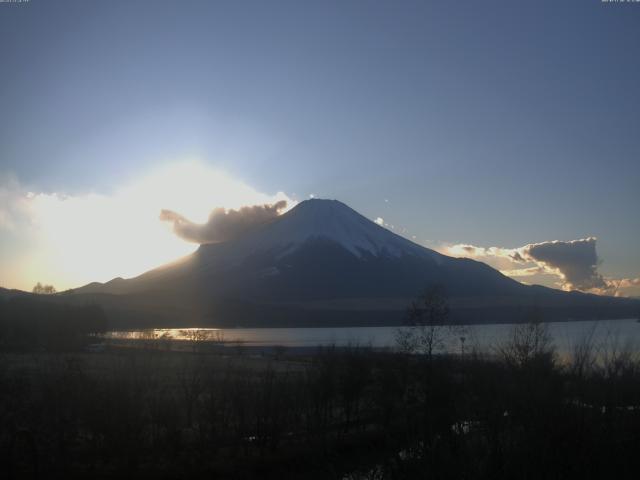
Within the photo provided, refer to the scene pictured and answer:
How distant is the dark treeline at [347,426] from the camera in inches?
318

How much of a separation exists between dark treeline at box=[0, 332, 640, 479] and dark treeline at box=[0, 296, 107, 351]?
32.6 meters

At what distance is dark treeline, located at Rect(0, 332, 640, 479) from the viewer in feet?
26.5

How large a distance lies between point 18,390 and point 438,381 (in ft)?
36.7

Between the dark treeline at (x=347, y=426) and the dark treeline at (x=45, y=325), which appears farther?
the dark treeline at (x=45, y=325)

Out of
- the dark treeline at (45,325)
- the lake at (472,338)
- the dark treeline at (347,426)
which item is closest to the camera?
the dark treeline at (347,426)

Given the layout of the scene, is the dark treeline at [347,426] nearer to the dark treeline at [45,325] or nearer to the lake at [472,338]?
the lake at [472,338]

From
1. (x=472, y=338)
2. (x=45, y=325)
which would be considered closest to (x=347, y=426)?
(x=472, y=338)

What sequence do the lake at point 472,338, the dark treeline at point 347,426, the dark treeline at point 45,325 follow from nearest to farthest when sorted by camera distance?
the dark treeline at point 347,426
the lake at point 472,338
the dark treeline at point 45,325

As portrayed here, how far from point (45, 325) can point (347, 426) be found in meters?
48.4

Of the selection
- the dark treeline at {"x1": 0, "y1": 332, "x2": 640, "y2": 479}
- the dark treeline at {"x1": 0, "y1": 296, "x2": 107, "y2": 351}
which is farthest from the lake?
the dark treeline at {"x1": 0, "y1": 296, "x2": 107, "y2": 351}

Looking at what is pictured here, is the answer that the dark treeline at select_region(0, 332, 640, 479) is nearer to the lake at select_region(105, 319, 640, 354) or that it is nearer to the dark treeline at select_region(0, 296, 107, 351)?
the lake at select_region(105, 319, 640, 354)

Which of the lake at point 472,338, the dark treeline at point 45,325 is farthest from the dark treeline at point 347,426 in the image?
the dark treeline at point 45,325

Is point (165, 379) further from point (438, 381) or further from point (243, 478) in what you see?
point (438, 381)

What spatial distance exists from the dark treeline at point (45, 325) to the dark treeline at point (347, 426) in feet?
107
